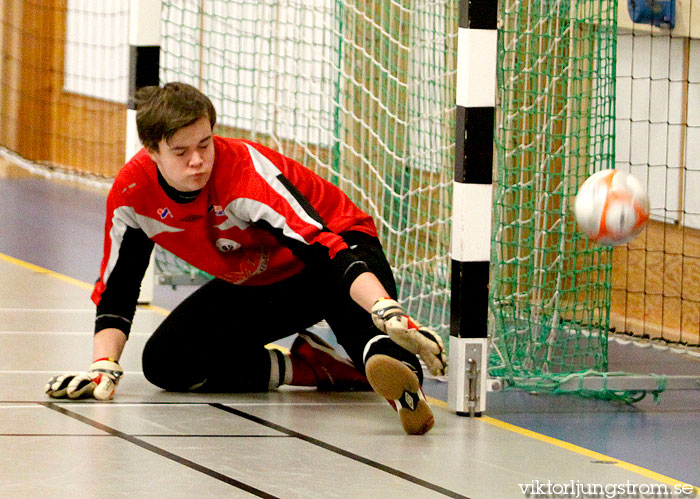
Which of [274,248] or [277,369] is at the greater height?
[274,248]

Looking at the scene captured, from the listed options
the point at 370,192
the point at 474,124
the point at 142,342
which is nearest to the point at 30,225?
the point at 370,192

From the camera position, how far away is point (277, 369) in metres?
3.11

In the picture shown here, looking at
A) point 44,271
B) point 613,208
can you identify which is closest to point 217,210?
point 613,208

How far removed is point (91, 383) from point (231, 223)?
1.70ft

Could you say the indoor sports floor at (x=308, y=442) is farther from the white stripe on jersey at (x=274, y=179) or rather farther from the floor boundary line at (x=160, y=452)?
the white stripe on jersey at (x=274, y=179)

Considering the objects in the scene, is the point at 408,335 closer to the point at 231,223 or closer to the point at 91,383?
the point at 231,223

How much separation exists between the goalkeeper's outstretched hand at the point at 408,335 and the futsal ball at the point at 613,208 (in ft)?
1.59

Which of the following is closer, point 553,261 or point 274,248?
point 274,248

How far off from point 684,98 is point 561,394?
4.06ft

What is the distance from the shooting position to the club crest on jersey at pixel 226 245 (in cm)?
289

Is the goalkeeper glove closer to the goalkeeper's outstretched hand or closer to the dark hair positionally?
the dark hair

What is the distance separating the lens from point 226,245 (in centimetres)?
291

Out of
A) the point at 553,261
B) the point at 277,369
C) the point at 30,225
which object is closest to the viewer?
the point at 277,369

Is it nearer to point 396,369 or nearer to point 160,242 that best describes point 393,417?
point 396,369
